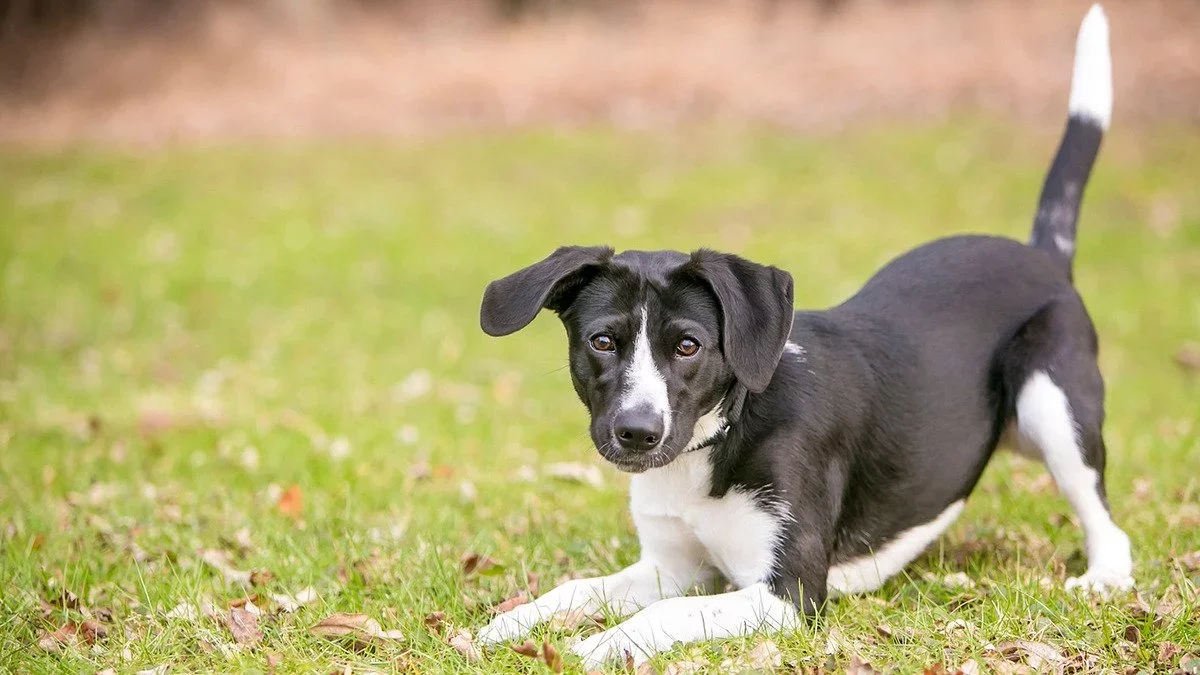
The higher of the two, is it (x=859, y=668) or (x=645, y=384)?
(x=645, y=384)

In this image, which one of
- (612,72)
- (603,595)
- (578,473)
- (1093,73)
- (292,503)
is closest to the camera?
(603,595)

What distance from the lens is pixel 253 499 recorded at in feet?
22.1

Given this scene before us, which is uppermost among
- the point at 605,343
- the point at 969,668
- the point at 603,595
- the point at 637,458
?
the point at 605,343

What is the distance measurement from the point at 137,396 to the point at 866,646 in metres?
7.11

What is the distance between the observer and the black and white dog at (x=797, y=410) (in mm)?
4062

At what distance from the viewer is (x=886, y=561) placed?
4.77m

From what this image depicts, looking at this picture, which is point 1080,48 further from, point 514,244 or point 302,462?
point 514,244

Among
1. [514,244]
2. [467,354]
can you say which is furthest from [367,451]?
[514,244]

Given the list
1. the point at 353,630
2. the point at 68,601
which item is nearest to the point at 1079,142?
the point at 353,630

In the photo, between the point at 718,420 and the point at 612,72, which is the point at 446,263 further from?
the point at 718,420

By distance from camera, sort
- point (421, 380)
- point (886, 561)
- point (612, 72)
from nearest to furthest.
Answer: point (886, 561)
point (421, 380)
point (612, 72)

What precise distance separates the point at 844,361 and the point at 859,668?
1287 mm

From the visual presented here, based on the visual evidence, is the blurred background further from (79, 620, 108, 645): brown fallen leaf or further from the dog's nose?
the dog's nose

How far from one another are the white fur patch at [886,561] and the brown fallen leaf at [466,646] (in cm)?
136
